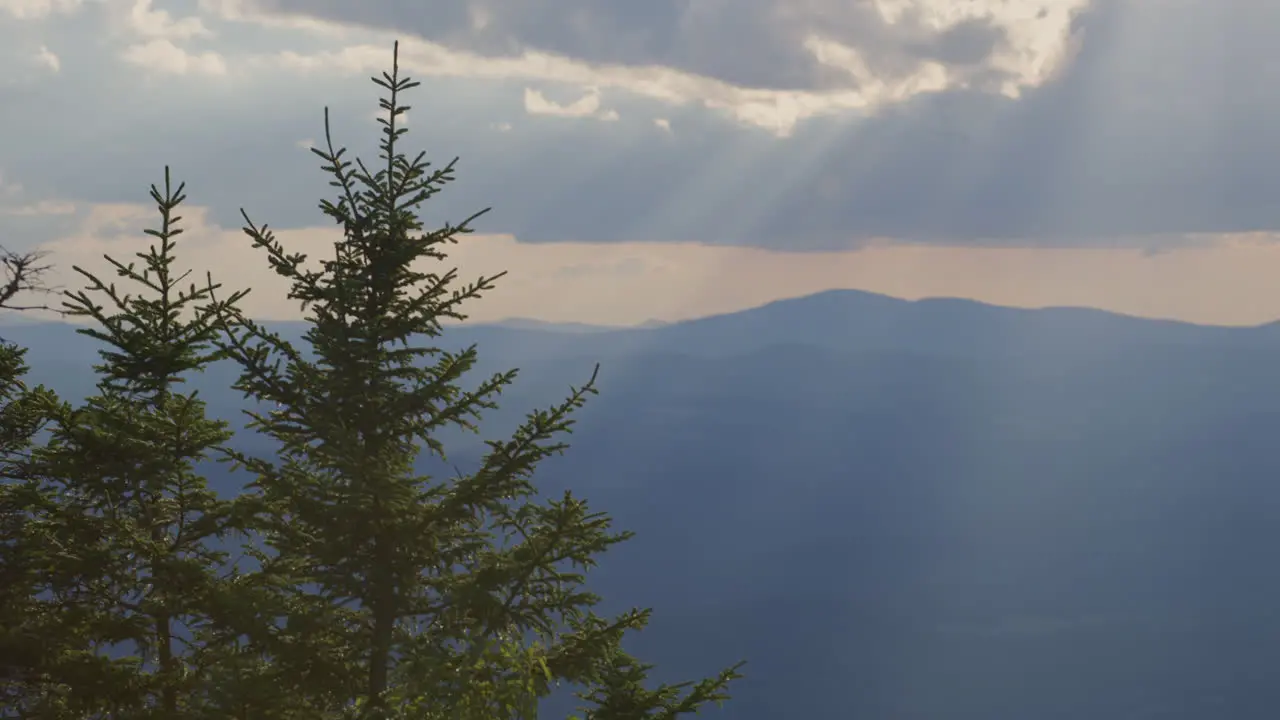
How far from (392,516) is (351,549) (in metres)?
0.64

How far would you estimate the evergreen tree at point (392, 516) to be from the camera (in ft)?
38.6

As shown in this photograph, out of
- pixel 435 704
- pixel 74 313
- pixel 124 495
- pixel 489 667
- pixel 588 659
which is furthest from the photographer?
pixel 124 495

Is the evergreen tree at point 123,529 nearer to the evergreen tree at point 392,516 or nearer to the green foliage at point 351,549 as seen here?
the green foliage at point 351,549

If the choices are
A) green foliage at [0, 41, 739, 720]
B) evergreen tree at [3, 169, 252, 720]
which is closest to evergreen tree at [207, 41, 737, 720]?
green foliage at [0, 41, 739, 720]

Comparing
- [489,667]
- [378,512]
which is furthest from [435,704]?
[378,512]

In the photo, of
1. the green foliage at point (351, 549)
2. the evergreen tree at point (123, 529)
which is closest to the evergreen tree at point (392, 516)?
the green foliage at point (351, 549)

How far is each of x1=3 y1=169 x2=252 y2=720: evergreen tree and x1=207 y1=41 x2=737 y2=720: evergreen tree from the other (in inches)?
92.1

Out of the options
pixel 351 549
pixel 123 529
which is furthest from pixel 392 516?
pixel 123 529

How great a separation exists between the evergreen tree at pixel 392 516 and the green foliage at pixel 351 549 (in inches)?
1.1

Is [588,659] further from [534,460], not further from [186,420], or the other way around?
[186,420]

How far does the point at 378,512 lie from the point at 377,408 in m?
1.26

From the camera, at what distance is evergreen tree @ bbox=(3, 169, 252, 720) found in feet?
47.2

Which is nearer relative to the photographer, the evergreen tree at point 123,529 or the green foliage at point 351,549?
the green foliage at point 351,549

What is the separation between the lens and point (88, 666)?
47.8 ft
